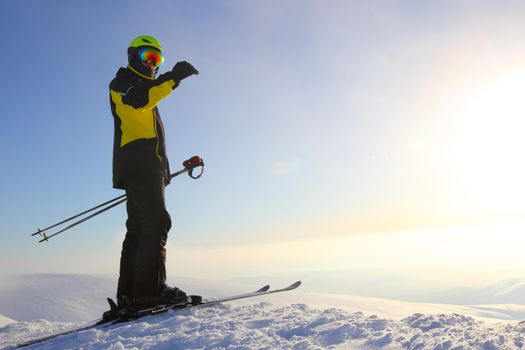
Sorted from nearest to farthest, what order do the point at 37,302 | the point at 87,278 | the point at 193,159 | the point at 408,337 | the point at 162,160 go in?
the point at 408,337 < the point at 162,160 < the point at 193,159 < the point at 37,302 < the point at 87,278

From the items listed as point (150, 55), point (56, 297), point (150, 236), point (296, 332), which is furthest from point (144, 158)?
point (56, 297)

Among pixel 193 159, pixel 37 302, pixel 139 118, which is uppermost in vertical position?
pixel 139 118

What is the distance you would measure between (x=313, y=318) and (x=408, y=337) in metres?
0.93

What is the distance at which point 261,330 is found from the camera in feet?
10.3

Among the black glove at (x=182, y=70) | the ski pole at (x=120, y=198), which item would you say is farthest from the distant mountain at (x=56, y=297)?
the black glove at (x=182, y=70)

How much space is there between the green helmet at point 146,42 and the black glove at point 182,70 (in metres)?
0.44

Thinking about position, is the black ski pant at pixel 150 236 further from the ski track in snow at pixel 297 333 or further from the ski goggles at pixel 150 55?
the ski goggles at pixel 150 55

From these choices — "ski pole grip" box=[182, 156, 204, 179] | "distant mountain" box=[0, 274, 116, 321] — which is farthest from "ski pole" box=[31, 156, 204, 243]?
"distant mountain" box=[0, 274, 116, 321]

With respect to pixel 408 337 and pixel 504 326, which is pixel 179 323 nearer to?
pixel 408 337

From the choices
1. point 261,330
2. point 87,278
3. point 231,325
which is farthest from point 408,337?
point 87,278

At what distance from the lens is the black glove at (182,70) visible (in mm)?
4254

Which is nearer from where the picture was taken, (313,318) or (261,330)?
(261,330)

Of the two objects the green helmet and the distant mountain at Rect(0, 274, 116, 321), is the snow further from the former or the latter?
the distant mountain at Rect(0, 274, 116, 321)

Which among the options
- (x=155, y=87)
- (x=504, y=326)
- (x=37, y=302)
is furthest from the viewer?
(x=37, y=302)
